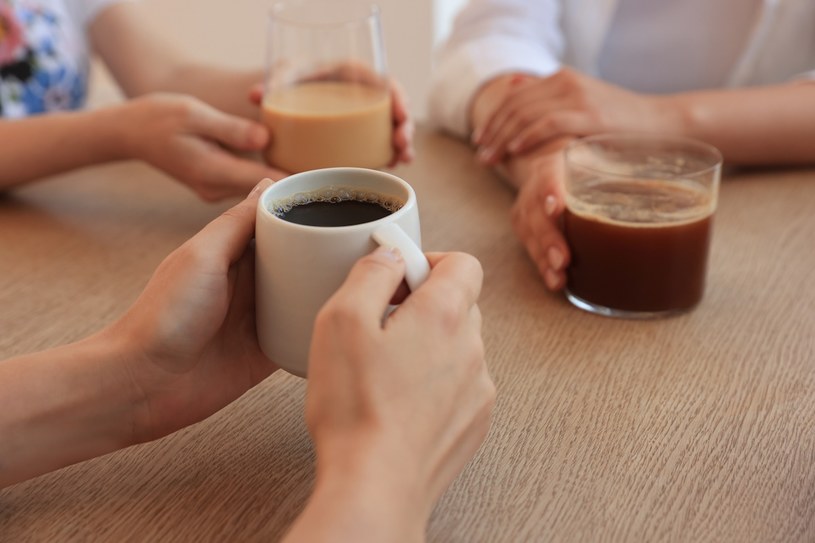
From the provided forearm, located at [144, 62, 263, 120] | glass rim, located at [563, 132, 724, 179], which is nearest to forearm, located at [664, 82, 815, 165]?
glass rim, located at [563, 132, 724, 179]

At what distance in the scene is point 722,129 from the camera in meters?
1.14

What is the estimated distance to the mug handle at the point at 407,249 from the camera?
22.2 inches

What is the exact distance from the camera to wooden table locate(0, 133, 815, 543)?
58cm

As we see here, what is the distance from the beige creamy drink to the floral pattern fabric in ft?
1.91

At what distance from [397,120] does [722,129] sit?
1.44 feet

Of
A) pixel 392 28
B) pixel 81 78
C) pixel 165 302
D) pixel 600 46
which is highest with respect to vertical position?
pixel 165 302

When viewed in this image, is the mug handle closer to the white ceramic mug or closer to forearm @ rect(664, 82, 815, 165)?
the white ceramic mug

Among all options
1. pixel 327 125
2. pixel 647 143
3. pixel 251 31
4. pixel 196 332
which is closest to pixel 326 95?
pixel 327 125

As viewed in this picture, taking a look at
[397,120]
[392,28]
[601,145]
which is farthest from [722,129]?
[392,28]

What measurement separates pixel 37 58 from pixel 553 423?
3.84 ft

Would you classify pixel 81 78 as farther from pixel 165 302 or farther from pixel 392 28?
pixel 392 28

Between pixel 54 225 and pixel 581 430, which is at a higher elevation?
pixel 581 430

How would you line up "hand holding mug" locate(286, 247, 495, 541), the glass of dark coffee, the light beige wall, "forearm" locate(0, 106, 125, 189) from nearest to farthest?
"hand holding mug" locate(286, 247, 495, 541) < the glass of dark coffee < "forearm" locate(0, 106, 125, 189) < the light beige wall

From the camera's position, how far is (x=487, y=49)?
1380 millimetres
